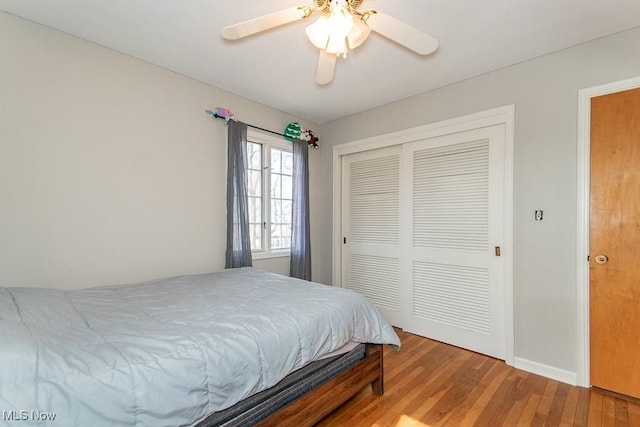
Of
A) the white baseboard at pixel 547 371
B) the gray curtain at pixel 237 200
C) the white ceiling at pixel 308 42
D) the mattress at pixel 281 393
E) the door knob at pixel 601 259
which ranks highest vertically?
the white ceiling at pixel 308 42

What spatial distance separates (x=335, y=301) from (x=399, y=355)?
1242mm

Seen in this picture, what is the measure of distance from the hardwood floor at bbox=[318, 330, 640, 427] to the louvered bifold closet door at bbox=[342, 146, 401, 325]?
102 centimetres

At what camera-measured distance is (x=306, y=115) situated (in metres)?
3.63

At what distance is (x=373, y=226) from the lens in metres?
3.47

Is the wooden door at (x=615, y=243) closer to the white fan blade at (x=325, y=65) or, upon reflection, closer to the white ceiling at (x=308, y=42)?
the white ceiling at (x=308, y=42)

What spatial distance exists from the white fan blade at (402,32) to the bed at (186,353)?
58.4 inches

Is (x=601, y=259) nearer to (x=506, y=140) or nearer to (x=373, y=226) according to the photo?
(x=506, y=140)

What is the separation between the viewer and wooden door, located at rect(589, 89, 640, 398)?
1.94 metres

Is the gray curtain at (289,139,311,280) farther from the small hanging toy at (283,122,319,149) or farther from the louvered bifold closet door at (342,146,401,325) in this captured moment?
the louvered bifold closet door at (342,146,401,325)

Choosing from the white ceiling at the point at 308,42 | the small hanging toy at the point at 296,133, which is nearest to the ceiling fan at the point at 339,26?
the white ceiling at the point at 308,42

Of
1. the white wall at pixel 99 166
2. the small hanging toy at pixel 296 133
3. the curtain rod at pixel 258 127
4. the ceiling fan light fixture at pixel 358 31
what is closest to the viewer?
the ceiling fan light fixture at pixel 358 31

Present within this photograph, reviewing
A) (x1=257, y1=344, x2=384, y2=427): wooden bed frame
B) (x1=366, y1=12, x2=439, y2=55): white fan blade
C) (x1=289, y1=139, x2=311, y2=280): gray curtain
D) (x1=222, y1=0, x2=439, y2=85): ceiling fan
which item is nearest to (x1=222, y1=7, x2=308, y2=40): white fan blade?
(x1=222, y1=0, x2=439, y2=85): ceiling fan

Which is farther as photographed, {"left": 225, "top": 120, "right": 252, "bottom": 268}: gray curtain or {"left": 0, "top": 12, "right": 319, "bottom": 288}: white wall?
{"left": 225, "top": 120, "right": 252, "bottom": 268}: gray curtain

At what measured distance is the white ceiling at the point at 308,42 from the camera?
5.89ft
